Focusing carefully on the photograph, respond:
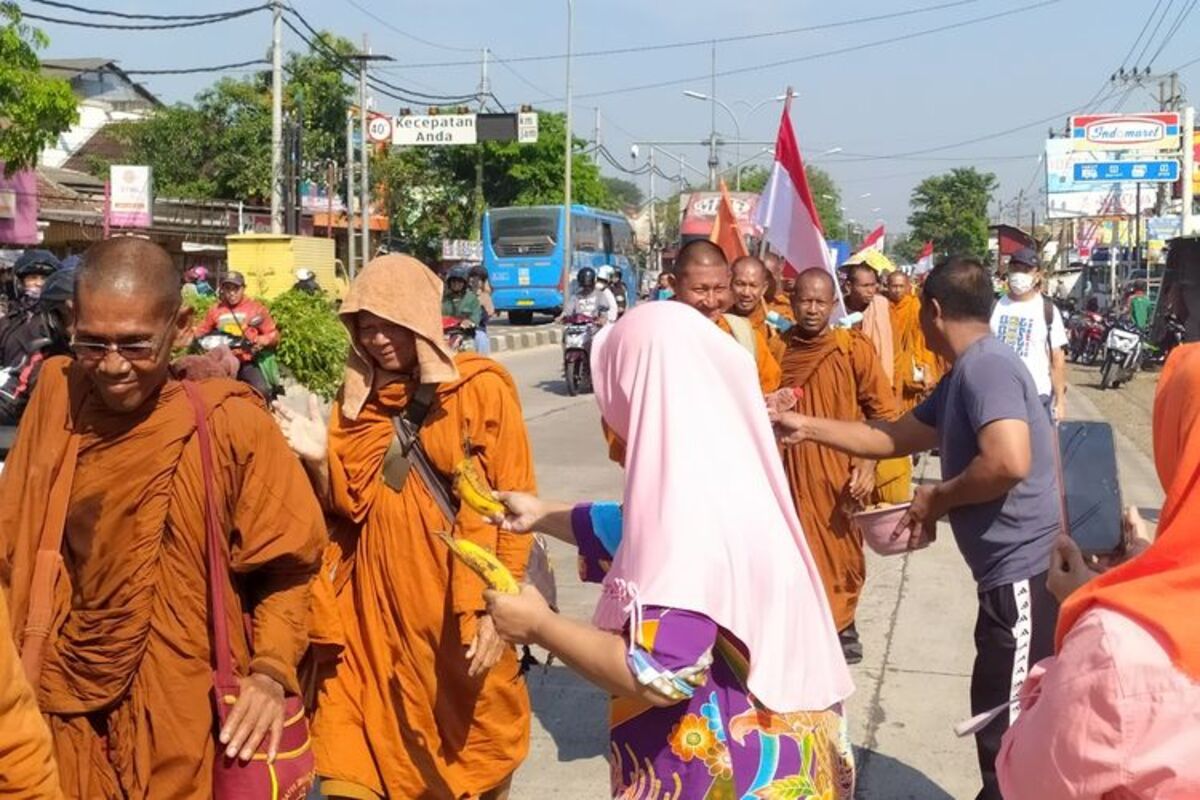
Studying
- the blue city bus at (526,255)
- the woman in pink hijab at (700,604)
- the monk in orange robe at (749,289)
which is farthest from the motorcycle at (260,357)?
the blue city bus at (526,255)

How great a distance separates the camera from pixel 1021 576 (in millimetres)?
3617

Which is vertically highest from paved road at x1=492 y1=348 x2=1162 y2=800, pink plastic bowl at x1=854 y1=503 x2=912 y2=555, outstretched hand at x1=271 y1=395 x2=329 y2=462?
outstretched hand at x1=271 y1=395 x2=329 y2=462

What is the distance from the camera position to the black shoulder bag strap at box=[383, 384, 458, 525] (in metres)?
3.47

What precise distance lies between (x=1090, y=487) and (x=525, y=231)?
33.4 meters

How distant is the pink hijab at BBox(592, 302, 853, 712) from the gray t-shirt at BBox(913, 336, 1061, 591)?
1469 mm

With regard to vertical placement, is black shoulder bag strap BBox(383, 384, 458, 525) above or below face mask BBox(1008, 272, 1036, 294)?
below

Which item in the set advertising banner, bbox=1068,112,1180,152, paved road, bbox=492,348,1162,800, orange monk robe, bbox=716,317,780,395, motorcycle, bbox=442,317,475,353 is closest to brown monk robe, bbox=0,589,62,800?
paved road, bbox=492,348,1162,800

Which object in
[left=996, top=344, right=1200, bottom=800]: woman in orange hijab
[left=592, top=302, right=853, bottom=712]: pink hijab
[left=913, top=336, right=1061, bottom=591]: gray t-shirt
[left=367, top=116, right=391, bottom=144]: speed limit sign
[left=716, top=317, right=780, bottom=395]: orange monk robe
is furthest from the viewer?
[left=367, top=116, right=391, bottom=144]: speed limit sign

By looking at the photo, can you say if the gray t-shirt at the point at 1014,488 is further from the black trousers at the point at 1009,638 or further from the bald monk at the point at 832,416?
the bald monk at the point at 832,416

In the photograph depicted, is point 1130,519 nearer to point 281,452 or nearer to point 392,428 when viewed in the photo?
point 281,452

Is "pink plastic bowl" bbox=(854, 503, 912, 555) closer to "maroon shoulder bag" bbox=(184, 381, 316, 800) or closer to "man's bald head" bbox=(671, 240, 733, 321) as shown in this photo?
"maroon shoulder bag" bbox=(184, 381, 316, 800)

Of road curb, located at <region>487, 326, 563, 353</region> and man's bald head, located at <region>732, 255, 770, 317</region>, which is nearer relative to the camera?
man's bald head, located at <region>732, 255, 770, 317</region>

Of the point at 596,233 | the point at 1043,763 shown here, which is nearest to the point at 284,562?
the point at 1043,763

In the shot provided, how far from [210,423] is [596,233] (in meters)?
37.0
